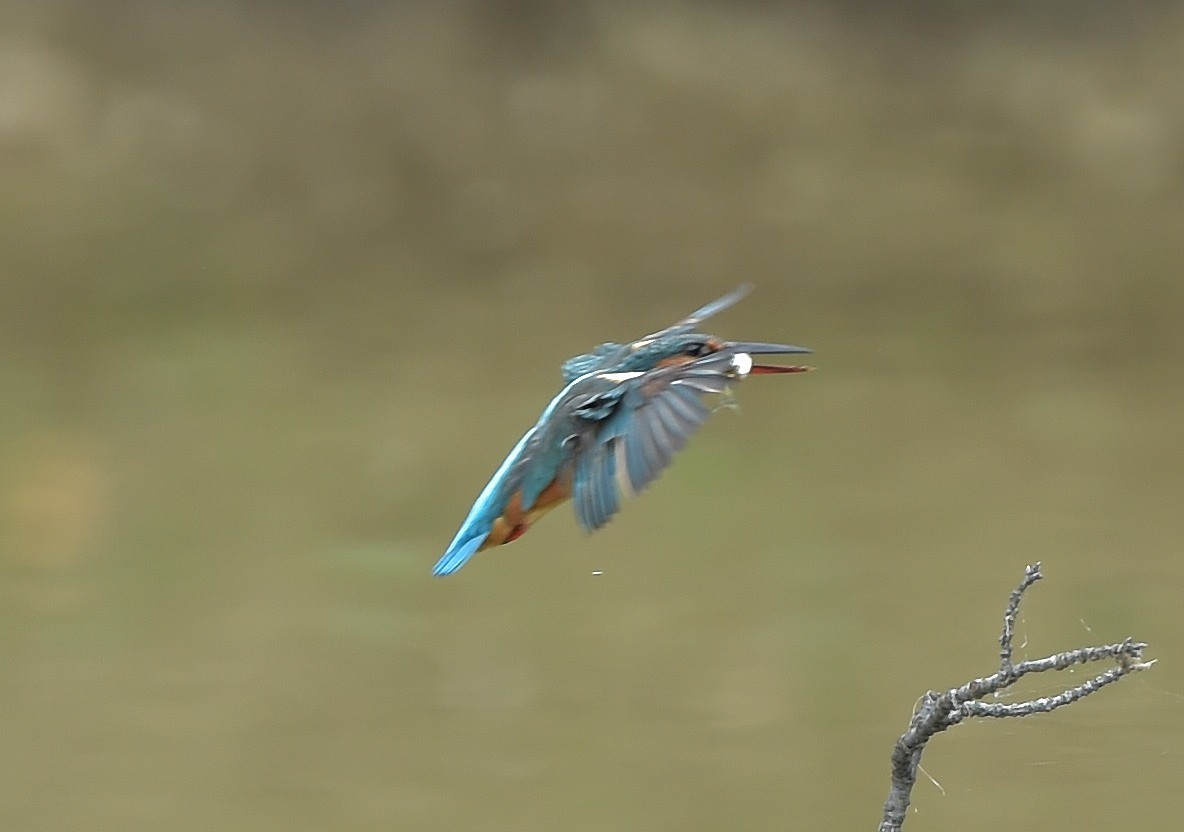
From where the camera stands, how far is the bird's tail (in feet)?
3.59

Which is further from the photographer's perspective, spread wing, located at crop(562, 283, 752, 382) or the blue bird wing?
spread wing, located at crop(562, 283, 752, 382)

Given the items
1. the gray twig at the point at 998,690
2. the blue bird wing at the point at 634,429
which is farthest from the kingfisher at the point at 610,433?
the gray twig at the point at 998,690

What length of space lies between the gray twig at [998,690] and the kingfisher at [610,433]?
0.23 meters

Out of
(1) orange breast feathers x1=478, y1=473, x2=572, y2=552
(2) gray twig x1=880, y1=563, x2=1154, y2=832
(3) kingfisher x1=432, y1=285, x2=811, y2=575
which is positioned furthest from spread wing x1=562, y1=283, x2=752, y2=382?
(2) gray twig x1=880, y1=563, x2=1154, y2=832

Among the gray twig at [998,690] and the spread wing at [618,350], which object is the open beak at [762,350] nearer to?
the spread wing at [618,350]

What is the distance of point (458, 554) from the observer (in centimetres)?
111

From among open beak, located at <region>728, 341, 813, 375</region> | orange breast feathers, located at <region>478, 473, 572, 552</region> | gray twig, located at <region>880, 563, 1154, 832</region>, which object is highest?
open beak, located at <region>728, 341, 813, 375</region>

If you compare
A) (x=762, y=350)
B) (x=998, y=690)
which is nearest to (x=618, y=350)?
(x=762, y=350)

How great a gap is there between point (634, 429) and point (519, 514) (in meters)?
0.13

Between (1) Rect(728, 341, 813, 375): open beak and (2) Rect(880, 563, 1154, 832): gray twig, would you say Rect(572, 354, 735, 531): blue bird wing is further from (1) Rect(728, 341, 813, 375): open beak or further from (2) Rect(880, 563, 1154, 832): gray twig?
(2) Rect(880, 563, 1154, 832): gray twig

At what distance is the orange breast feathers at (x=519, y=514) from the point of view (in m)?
1.11

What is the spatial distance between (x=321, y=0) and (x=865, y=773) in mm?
1882

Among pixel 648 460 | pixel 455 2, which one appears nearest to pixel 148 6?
pixel 455 2

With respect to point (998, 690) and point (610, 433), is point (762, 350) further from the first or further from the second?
point (998, 690)
